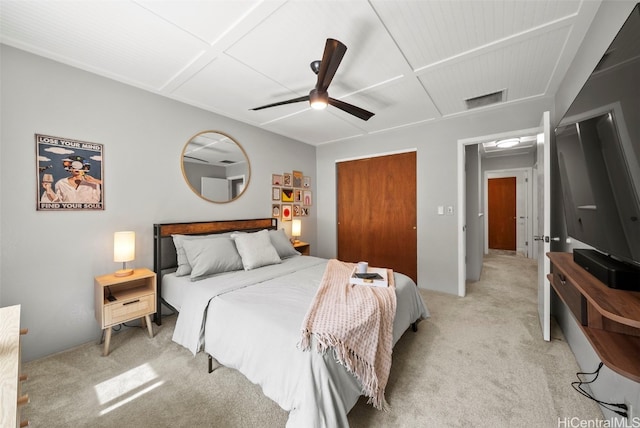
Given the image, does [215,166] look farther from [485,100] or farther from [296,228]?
[485,100]

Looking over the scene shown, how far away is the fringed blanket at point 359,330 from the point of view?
1.35 metres

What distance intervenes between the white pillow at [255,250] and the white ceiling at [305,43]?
1.61m

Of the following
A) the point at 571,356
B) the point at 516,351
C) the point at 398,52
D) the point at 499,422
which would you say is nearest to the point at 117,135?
the point at 398,52

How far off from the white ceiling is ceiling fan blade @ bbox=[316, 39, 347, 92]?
0.24 metres

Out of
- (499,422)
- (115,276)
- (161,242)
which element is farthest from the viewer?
(161,242)

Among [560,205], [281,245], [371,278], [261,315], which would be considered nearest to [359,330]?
[261,315]

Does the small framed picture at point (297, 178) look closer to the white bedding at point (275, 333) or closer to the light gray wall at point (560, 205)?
the white bedding at point (275, 333)

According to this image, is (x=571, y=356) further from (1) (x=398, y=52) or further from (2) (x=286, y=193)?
(2) (x=286, y=193)

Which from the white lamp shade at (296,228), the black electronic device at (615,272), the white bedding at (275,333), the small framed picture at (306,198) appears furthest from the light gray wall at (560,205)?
the small framed picture at (306,198)

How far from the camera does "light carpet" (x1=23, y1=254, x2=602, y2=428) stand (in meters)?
1.46

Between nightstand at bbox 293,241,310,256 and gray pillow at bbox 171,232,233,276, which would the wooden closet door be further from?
gray pillow at bbox 171,232,233,276

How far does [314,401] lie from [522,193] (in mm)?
7434

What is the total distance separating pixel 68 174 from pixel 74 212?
0.33m

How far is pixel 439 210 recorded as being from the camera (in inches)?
139
